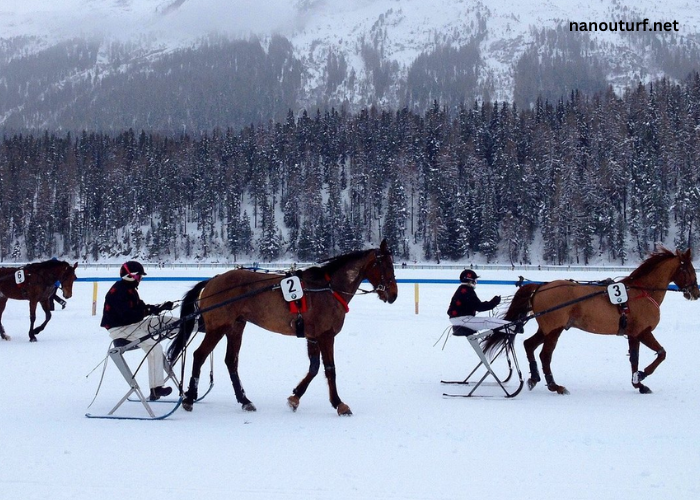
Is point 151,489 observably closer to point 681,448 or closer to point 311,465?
point 311,465

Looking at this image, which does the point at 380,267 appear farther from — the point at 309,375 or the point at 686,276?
the point at 686,276

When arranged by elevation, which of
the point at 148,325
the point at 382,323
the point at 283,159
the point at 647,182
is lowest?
the point at 382,323

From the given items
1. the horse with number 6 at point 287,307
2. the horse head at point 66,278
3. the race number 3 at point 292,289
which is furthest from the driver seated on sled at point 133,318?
the horse head at point 66,278

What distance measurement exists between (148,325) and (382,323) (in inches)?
400

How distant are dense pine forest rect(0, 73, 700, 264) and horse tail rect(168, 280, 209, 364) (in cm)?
6425

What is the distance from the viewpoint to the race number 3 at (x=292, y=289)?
297 inches

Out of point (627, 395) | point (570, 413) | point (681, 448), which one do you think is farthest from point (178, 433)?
point (627, 395)

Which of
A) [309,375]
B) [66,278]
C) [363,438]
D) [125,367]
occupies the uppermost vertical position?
[66,278]

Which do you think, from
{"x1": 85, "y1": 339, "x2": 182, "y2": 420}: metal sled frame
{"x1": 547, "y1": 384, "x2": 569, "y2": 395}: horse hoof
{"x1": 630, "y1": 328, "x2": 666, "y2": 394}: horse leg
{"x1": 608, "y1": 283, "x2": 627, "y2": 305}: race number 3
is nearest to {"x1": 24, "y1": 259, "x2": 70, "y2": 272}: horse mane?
{"x1": 85, "y1": 339, "x2": 182, "y2": 420}: metal sled frame

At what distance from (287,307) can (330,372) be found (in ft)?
3.38

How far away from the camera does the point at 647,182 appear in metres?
70.2

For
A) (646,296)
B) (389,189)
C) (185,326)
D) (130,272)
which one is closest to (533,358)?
(646,296)

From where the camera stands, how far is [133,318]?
295 inches

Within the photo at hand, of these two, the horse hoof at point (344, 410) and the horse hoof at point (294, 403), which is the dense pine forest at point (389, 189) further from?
the horse hoof at point (344, 410)
